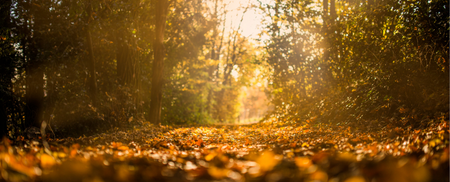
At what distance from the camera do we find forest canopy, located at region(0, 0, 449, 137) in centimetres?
564

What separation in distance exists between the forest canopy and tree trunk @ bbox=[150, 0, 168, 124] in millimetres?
40

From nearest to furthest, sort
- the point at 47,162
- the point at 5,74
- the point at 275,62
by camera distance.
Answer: the point at 47,162 < the point at 5,74 < the point at 275,62

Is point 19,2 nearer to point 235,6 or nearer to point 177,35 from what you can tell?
point 177,35

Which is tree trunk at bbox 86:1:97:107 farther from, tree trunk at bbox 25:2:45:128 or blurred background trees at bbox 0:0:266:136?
tree trunk at bbox 25:2:45:128

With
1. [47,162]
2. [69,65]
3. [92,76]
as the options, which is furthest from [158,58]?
[47,162]

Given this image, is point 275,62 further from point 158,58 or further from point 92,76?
point 92,76

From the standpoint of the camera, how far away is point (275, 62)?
1383 cm

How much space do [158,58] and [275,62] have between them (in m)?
5.81

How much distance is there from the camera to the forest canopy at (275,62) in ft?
18.5

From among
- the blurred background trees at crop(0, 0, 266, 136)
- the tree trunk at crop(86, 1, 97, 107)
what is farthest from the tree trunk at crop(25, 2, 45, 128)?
the tree trunk at crop(86, 1, 97, 107)

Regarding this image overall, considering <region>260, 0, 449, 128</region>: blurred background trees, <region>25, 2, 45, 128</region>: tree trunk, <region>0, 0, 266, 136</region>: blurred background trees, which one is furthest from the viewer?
<region>25, 2, 45, 128</region>: tree trunk

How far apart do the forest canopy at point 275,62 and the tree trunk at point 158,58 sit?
0.04 metres

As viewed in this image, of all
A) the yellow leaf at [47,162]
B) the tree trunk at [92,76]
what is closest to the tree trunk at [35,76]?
the tree trunk at [92,76]

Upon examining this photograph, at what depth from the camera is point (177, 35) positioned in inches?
589
